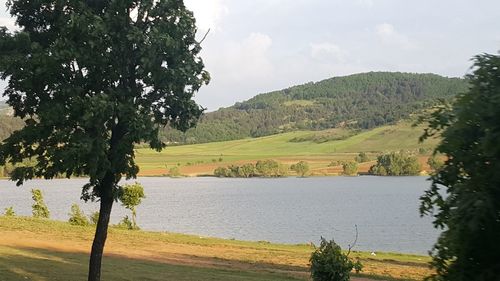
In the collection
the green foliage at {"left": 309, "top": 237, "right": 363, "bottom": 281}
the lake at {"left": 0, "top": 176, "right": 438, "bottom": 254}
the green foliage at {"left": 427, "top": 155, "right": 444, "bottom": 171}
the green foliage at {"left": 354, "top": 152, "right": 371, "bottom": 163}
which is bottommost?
the lake at {"left": 0, "top": 176, "right": 438, "bottom": 254}

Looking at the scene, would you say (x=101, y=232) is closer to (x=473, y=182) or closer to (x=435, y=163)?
(x=435, y=163)

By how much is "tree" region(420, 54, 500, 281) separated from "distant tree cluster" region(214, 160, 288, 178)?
159m

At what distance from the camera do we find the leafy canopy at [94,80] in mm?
11117

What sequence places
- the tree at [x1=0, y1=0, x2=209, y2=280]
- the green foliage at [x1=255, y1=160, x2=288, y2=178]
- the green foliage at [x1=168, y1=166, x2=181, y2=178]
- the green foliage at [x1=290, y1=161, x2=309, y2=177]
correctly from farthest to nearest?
the green foliage at [x1=255, y1=160, x2=288, y2=178]
the green foliage at [x1=290, y1=161, x2=309, y2=177]
the green foliage at [x1=168, y1=166, x2=181, y2=178]
the tree at [x1=0, y1=0, x2=209, y2=280]

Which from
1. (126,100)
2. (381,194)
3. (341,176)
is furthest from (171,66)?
(341,176)

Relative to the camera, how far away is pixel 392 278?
24719mm

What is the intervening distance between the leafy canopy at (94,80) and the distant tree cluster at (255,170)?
15154 centimetres

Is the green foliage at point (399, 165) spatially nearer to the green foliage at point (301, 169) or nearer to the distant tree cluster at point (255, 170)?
the green foliage at point (301, 169)

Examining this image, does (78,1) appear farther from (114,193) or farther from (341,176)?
(341,176)

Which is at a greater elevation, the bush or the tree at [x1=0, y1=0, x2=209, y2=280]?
the tree at [x1=0, y1=0, x2=209, y2=280]

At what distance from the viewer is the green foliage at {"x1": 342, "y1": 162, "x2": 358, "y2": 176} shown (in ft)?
512

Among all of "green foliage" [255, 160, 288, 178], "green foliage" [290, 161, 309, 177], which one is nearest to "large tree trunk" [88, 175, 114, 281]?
"green foliage" [290, 161, 309, 177]

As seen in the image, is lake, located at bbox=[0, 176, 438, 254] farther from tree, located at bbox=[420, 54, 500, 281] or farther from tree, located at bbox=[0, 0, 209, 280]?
tree, located at bbox=[420, 54, 500, 281]

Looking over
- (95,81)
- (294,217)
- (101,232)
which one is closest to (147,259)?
(101,232)
